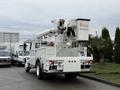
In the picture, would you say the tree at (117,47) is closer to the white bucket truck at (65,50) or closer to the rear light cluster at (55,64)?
the white bucket truck at (65,50)

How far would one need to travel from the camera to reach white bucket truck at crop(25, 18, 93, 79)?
47.3 feet

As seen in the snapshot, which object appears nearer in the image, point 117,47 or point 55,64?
point 55,64

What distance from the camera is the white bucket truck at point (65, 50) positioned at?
14430mm

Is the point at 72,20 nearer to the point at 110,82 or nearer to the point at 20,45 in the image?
the point at 110,82

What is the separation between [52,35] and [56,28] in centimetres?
69

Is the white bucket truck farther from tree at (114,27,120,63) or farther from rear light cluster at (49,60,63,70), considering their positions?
tree at (114,27,120,63)

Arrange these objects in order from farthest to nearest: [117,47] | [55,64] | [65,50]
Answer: [117,47], [65,50], [55,64]

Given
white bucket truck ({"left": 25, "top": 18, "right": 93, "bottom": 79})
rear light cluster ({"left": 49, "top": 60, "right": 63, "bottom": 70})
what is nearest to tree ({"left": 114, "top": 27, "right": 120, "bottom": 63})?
white bucket truck ({"left": 25, "top": 18, "right": 93, "bottom": 79})

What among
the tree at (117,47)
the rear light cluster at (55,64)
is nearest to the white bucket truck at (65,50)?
the rear light cluster at (55,64)

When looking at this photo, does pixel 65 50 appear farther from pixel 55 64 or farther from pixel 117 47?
pixel 117 47

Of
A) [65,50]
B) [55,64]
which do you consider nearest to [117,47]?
[65,50]

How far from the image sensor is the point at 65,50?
15688 millimetres

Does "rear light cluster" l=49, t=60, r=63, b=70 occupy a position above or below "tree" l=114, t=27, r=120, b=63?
below

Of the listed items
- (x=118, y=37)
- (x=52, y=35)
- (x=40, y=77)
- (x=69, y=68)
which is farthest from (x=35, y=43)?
(x=118, y=37)
